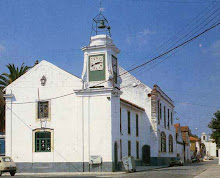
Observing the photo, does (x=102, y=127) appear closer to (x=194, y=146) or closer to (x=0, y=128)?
(x=0, y=128)

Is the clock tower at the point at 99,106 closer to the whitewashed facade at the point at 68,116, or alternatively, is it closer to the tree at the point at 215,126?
the whitewashed facade at the point at 68,116

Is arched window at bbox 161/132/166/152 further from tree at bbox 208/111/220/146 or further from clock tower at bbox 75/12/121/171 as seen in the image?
clock tower at bbox 75/12/121/171

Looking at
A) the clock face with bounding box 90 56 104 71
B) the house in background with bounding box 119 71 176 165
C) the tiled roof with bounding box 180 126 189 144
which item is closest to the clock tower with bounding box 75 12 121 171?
the clock face with bounding box 90 56 104 71

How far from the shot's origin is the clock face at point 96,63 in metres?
34.9

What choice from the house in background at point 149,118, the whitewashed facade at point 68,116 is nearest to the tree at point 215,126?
the house in background at point 149,118

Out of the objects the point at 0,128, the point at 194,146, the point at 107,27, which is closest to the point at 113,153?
the point at 107,27

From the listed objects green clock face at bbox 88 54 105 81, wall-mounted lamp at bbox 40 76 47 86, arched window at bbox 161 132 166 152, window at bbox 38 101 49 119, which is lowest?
arched window at bbox 161 132 166 152

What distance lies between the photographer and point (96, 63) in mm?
35094

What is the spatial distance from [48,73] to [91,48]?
14.3 ft

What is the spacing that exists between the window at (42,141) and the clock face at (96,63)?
22.2ft

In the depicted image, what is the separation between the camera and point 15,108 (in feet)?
120

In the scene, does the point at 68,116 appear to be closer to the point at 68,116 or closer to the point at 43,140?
the point at 68,116

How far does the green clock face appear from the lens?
34.8 meters

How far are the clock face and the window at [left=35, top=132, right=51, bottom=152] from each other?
6761mm
